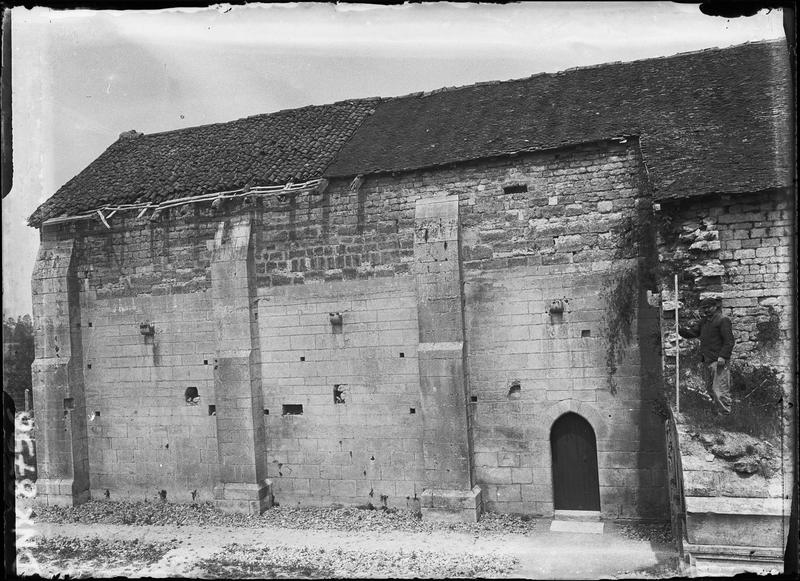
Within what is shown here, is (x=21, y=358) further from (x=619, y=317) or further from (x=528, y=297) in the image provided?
(x=619, y=317)

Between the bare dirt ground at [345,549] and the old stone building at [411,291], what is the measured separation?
0.50 metres

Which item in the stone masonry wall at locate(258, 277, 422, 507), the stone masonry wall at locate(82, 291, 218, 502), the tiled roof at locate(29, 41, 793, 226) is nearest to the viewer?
the tiled roof at locate(29, 41, 793, 226)

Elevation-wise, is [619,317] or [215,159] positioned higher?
[215,159]

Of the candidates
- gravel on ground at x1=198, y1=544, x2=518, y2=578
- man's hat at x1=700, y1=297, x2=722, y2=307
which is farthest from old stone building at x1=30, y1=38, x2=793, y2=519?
gravel on ground at x1=198, y1=544, x2=518, y2=578

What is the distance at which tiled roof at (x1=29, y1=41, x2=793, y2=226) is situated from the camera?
374 inches

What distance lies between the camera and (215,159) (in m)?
14.1

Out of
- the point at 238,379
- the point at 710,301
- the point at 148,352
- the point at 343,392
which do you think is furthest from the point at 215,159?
the point at 710,301

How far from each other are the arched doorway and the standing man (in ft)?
9.62

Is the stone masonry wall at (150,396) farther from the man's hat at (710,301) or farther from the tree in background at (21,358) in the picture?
the man's hat at (710,301)

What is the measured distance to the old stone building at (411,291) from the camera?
411 inches

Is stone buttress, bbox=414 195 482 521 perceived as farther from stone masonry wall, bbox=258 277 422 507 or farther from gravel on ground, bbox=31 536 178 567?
gravel on ground, bbox=31 536 178 567

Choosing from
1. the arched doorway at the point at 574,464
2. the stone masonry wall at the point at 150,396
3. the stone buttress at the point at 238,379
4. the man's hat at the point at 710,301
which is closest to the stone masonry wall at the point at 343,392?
the stone buttress at the point at 238,379

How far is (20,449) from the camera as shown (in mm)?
13664

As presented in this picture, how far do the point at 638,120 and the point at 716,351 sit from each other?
175 inches
